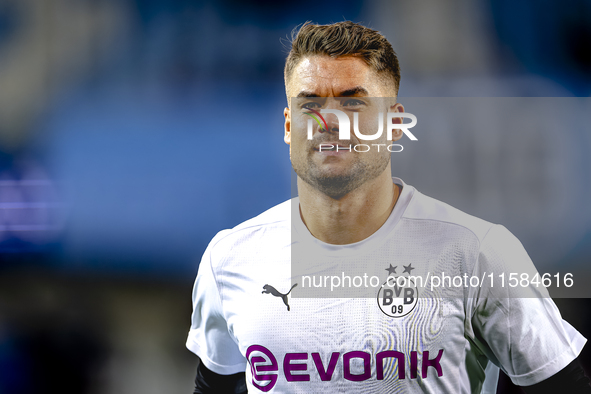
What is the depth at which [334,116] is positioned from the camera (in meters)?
1.36

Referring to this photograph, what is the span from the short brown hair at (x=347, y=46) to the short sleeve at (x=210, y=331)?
768 millimetres

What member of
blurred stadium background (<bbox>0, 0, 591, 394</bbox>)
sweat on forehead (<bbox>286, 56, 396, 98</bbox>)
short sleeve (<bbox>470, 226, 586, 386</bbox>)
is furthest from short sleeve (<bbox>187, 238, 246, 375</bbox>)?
short sleeve (<bbox>470, 226, 586, 386</bbox>)

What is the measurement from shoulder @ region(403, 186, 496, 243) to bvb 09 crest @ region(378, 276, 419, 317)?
21cm

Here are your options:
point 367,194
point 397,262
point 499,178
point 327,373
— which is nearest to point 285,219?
point 367,194

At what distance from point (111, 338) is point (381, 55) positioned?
144cm

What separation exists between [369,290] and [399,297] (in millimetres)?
98

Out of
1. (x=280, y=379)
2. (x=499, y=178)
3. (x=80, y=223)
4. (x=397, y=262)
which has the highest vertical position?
(x=499, y=178)

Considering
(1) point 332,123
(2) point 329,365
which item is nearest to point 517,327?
(2) point 329,365

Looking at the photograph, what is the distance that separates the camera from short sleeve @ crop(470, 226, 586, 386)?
4.33 feet

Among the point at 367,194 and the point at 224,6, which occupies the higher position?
the point at 224,6

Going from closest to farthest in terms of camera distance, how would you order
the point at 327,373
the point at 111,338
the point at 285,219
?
the point at 327,373
the point at 285,219
the point at 111,338

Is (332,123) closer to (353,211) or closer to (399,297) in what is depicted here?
(353,211)

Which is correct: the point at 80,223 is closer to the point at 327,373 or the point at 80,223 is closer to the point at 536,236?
the point at 327,373

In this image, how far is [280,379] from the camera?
1372 mm
